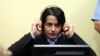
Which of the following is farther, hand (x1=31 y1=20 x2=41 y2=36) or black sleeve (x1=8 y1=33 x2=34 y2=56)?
hand (x1=31 y1=20 x2=41 y2=36)

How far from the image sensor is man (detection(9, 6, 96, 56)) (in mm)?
1355

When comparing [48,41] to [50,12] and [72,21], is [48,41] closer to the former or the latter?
[50,12]

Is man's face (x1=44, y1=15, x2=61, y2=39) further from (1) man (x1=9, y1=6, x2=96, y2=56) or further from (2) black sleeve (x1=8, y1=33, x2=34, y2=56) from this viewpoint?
(2) black sleeve (x1=8, y1=33, x2=34, y2=56)

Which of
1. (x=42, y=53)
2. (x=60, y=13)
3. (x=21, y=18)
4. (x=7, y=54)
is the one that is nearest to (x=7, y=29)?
(x=21, y=18)

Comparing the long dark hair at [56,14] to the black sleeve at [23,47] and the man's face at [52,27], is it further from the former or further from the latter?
the black sleeve at [23,47]

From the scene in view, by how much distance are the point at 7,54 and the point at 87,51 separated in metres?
0.35

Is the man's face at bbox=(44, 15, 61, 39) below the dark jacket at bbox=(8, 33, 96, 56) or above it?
above

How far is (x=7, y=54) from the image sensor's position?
450 mm

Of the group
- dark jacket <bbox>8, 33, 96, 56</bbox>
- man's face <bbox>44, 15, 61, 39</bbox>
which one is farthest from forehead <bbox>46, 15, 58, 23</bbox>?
dark jacket <bbox>8, 33, 96, 56</bbox>

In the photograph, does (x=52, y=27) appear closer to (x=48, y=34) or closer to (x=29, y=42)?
(x=48, y=34)

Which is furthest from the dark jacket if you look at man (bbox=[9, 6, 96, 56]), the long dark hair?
the long dark hair

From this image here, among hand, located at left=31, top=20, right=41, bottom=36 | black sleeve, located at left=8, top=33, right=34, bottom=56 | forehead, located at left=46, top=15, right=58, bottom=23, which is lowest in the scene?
black sleeve, located at left=8, top=33, right=34, bottom=56

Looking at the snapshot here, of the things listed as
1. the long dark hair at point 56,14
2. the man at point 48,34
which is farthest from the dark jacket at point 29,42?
the long dark hair at point 56,14

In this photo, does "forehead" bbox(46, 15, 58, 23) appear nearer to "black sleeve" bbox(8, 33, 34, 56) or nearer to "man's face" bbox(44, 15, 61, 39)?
"man's face" bbox(44, 15, 61, 39)
